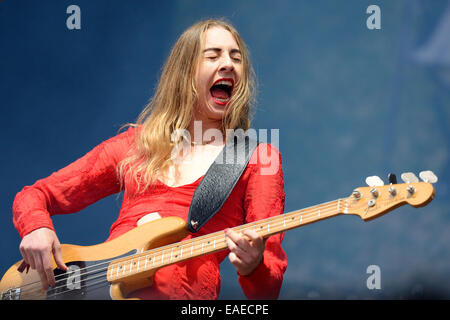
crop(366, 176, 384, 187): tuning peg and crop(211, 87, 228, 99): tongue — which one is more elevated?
crop(211, 87, 228, 99): tongue

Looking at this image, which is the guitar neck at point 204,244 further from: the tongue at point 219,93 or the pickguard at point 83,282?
the tongue at point 219,93

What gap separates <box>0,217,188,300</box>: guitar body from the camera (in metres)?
1.67

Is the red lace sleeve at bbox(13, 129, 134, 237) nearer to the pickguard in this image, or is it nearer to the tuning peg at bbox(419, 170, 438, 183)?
the pickguard

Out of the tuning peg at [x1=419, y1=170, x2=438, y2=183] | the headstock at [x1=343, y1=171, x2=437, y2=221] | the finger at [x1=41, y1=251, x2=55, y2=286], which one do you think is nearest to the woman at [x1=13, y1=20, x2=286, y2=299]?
the finger at [x1=41, y1=251, x2=55, y2=286]

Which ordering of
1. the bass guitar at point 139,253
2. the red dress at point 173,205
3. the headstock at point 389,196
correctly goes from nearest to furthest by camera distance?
the headstock at point 389,196, the bass guitar at point 139,253, the red dress at point 173,205

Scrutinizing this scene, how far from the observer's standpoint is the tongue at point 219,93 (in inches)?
77.5

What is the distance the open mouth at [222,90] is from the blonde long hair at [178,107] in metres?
0.03

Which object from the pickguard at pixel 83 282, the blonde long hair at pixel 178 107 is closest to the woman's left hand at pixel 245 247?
the pickguard at pixel 83 282

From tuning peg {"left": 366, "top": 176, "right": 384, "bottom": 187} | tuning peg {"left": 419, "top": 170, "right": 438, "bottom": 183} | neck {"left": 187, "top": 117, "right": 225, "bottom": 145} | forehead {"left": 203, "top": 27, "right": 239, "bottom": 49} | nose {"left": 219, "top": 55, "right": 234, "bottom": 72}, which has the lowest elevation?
tuning peg {"left": 419, "top": 170, "right": 438, "bottom": 183}

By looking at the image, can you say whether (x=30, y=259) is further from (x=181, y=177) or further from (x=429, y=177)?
(x=429, y=177)

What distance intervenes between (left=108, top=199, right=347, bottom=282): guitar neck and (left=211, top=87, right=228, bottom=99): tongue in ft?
1.80
